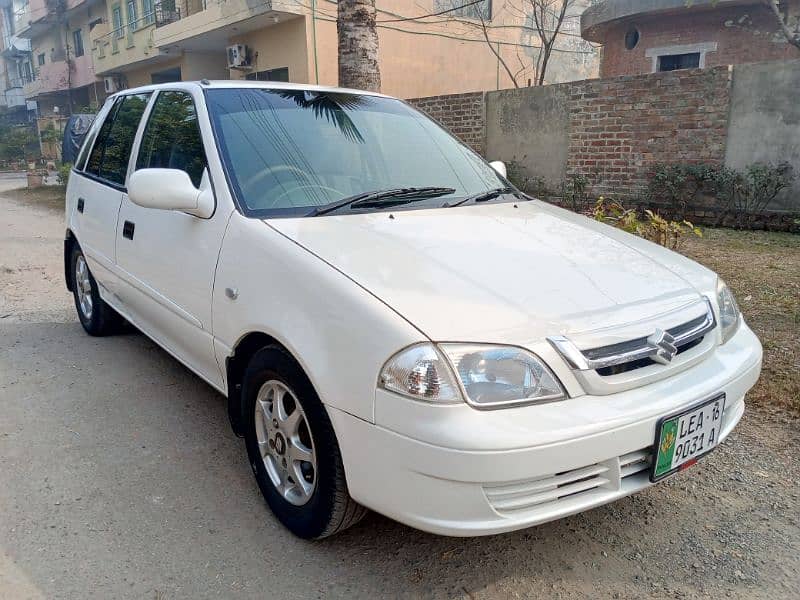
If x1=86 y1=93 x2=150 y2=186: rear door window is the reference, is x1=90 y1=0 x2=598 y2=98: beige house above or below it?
above

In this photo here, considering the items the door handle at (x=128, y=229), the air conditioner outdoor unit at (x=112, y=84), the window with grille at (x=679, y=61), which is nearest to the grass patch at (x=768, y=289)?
the door handle at (x=128, y=229)

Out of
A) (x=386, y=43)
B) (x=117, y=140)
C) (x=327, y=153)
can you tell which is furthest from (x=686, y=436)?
(x=386, y=43)

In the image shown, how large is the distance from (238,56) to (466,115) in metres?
9.25

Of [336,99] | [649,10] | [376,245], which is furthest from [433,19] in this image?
[376,245]

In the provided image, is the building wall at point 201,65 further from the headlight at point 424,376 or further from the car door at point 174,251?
the headlight at point 424,376

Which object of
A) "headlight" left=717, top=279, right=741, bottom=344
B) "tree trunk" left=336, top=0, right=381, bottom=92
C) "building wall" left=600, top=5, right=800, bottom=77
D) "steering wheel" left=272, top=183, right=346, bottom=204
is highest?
"building wall" left=600, top=5, right=800, bottom=77

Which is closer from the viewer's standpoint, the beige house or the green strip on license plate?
the green strip on license plate

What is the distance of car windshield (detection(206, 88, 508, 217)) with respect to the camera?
285 cm

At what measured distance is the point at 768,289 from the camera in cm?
538

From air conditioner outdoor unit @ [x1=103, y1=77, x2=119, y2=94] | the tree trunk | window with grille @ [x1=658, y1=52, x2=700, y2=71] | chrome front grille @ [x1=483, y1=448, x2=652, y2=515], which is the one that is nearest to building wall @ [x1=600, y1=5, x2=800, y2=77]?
window with grille @ [x1=658, y1=52, x2=700, y2=71]

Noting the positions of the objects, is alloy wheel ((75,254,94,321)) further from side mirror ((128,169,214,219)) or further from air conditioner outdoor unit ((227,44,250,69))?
air conditioner outdoor unit ((227,44,250,69))

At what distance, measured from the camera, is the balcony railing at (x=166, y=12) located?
850 inches

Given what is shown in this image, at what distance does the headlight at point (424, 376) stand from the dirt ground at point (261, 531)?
31.0 inches

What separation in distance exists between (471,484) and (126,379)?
Result: 2.87 m
